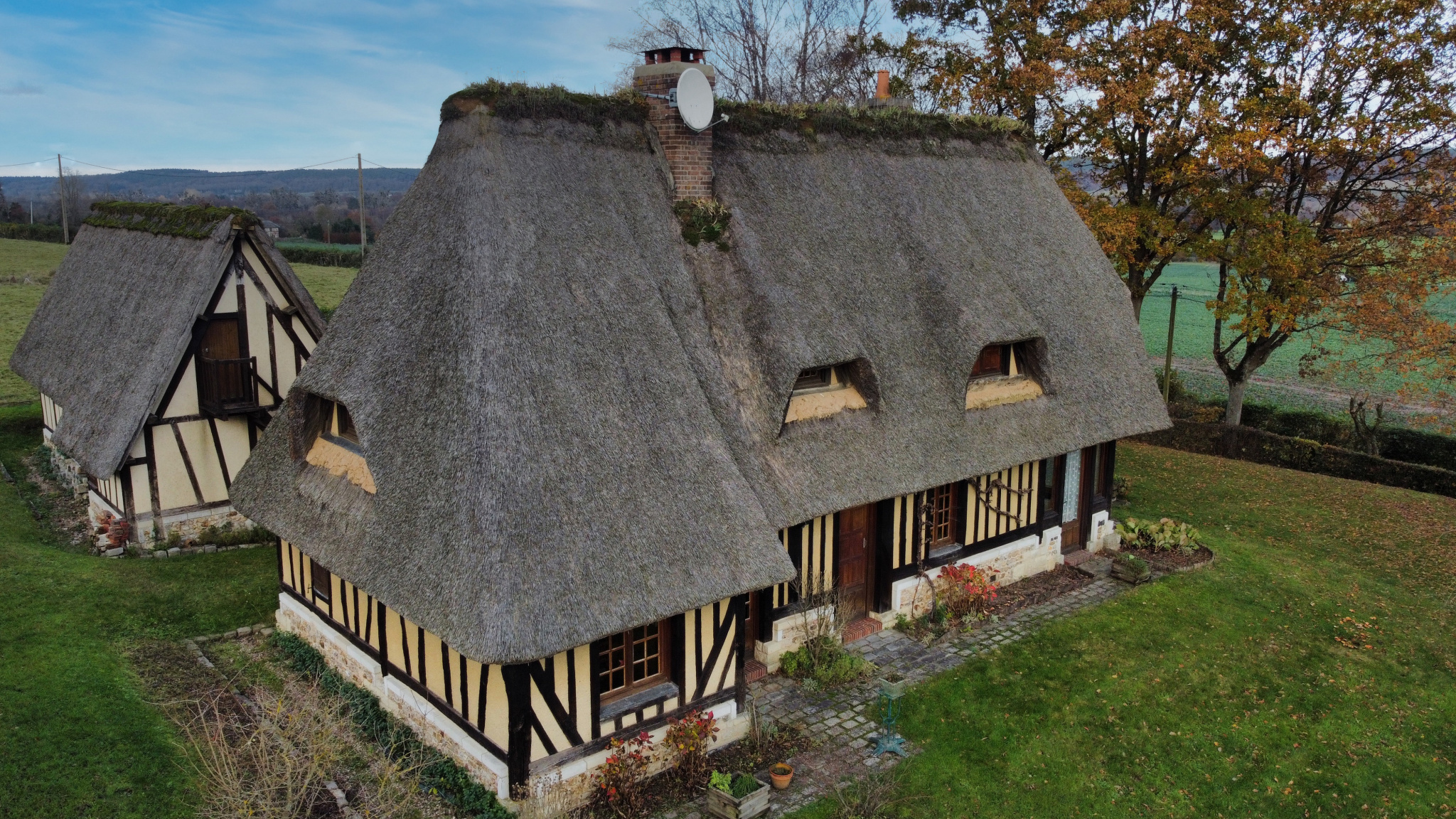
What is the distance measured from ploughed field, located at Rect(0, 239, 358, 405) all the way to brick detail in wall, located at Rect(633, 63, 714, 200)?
2089 cm

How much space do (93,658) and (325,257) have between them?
39.6 meters

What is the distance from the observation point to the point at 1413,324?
20812 millimetres

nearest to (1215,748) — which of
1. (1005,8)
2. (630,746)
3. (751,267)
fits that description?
(630,746)

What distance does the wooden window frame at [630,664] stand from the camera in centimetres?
930

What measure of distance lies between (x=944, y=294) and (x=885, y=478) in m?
3.33

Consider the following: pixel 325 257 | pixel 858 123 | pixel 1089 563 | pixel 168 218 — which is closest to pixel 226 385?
pixel 168 218

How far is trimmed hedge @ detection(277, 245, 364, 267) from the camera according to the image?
4625 centimetres

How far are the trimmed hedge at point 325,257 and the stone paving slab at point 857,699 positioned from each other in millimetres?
40374

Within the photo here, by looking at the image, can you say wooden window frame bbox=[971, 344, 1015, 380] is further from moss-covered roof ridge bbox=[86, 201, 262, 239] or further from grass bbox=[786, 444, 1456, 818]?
moss-covered roof ridge bbox=[86, 201, 262, 239]

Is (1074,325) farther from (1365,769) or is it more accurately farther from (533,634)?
(533,634)

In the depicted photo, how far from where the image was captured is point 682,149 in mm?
11852

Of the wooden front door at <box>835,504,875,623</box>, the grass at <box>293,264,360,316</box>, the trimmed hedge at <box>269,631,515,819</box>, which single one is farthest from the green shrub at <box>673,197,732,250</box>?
the grass at <box>293,264,360,316</box>

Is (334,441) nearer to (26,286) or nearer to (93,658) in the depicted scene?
(93,658)

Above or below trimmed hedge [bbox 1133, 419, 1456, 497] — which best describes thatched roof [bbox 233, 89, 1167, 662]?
above
